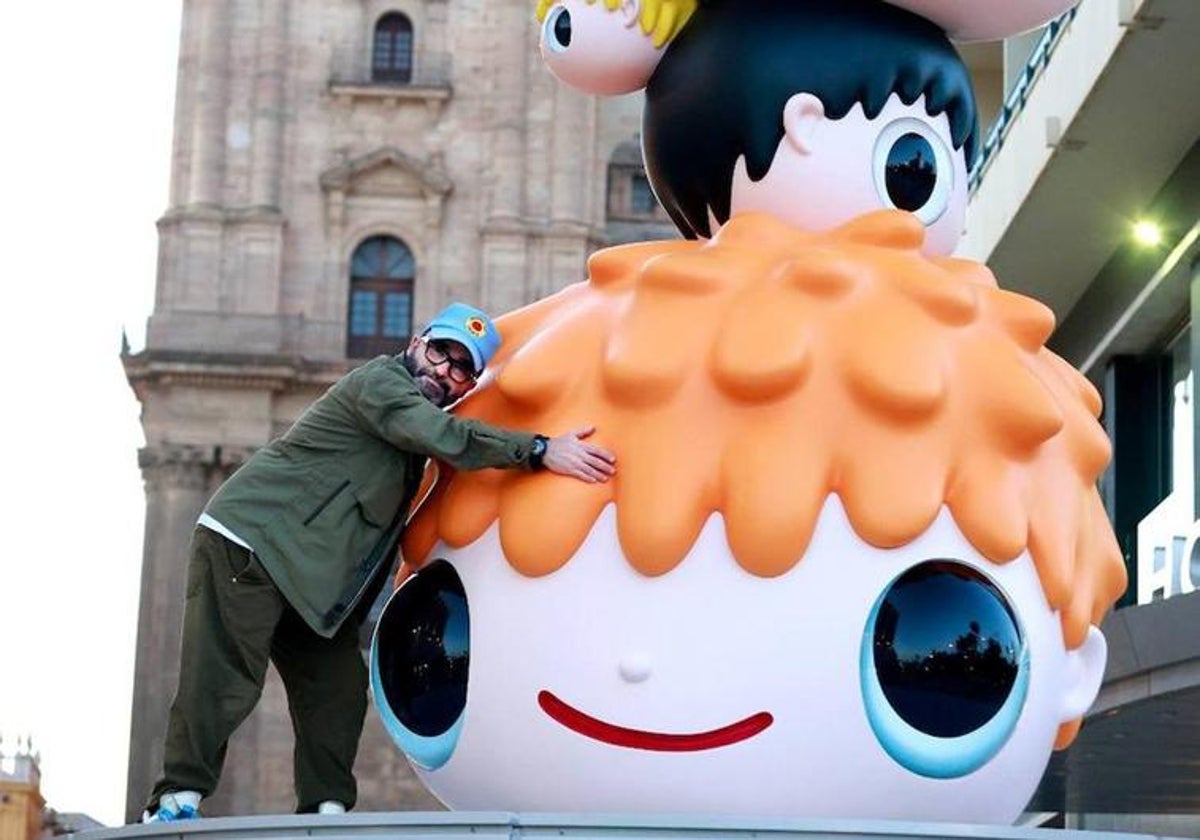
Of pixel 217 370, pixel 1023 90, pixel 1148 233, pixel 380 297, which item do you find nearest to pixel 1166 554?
pixel 1148 233

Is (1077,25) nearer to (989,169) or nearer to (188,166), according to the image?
(989,169)

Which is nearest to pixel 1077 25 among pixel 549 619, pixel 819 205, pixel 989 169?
pixel 989 169

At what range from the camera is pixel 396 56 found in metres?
46.3

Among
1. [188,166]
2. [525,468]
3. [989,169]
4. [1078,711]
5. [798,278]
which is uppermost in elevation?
[188,166]

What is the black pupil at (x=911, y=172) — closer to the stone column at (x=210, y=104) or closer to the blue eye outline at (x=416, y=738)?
the blue eye outline at (x=416, y=738)

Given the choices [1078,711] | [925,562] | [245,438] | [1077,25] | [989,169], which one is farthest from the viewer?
[245,438]

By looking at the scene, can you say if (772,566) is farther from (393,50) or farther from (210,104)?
(393,50)

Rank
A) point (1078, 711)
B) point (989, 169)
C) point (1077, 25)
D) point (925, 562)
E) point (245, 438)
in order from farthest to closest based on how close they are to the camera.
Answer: point (245, 438)
point (989, 169)
point (1077, 25)
point (1078, 711)
point (925, 562)

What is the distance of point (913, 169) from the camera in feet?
22.6

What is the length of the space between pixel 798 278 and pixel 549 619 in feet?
3.32

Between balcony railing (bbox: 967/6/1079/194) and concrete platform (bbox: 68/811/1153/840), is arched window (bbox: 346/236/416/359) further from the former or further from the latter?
concrete platform (bbox: 68/811/1153/840)

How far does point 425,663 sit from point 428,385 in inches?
27.0

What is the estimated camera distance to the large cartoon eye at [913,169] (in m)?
6.86

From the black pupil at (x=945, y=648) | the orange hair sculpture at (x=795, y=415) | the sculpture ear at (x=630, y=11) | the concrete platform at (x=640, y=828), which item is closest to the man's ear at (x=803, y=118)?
the orange hair sculpture at (x=795, y=415)
